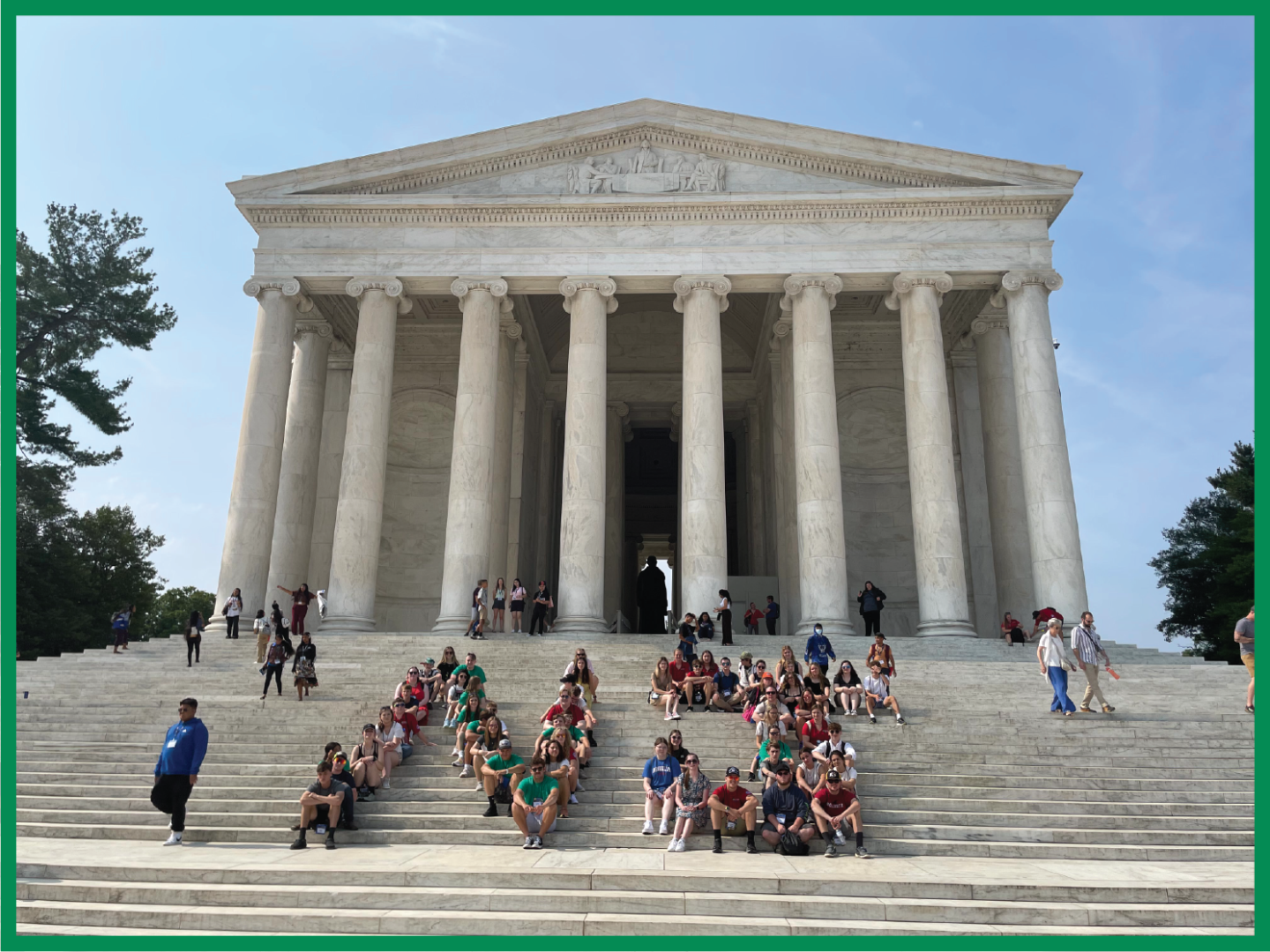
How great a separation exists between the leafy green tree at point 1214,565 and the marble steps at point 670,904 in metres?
44.2

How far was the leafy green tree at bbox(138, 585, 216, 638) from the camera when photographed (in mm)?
85438

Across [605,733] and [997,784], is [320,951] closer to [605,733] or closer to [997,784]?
[605,733]

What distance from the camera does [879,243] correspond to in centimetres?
3409

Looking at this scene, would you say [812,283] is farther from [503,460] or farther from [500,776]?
[500,776]

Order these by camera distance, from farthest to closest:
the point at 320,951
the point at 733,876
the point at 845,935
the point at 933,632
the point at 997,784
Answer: the point at 933,632 → the point at 997,784 → the point at 733,876 → the point at 845,935 → the point at 320,951

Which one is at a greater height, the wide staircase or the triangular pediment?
the triangular pediment

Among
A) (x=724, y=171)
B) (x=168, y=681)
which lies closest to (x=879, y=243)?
(x=724, y=171)

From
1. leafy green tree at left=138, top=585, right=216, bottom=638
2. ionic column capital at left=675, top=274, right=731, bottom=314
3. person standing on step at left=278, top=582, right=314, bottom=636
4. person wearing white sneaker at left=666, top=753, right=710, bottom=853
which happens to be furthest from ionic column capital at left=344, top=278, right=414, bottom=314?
leafy green tree at left=138, top=585, right=216, bottom=638

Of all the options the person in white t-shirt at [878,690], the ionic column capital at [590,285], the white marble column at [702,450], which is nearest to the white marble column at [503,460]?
the ionic column capital at [590,285]

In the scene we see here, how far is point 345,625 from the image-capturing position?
30.9m

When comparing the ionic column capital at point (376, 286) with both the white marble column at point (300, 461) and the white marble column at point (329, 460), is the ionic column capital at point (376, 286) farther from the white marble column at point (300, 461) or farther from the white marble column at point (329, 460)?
the white marble column at point (329, 460)

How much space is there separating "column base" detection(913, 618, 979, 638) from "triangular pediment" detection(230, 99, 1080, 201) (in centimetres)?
1610

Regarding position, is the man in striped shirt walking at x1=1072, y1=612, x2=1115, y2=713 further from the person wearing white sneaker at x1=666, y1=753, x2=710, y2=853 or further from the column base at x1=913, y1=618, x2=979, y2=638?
the person wearing white sneaker at x1=666, y1=753, x2=710, y2=853

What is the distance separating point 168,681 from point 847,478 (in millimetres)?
28508
